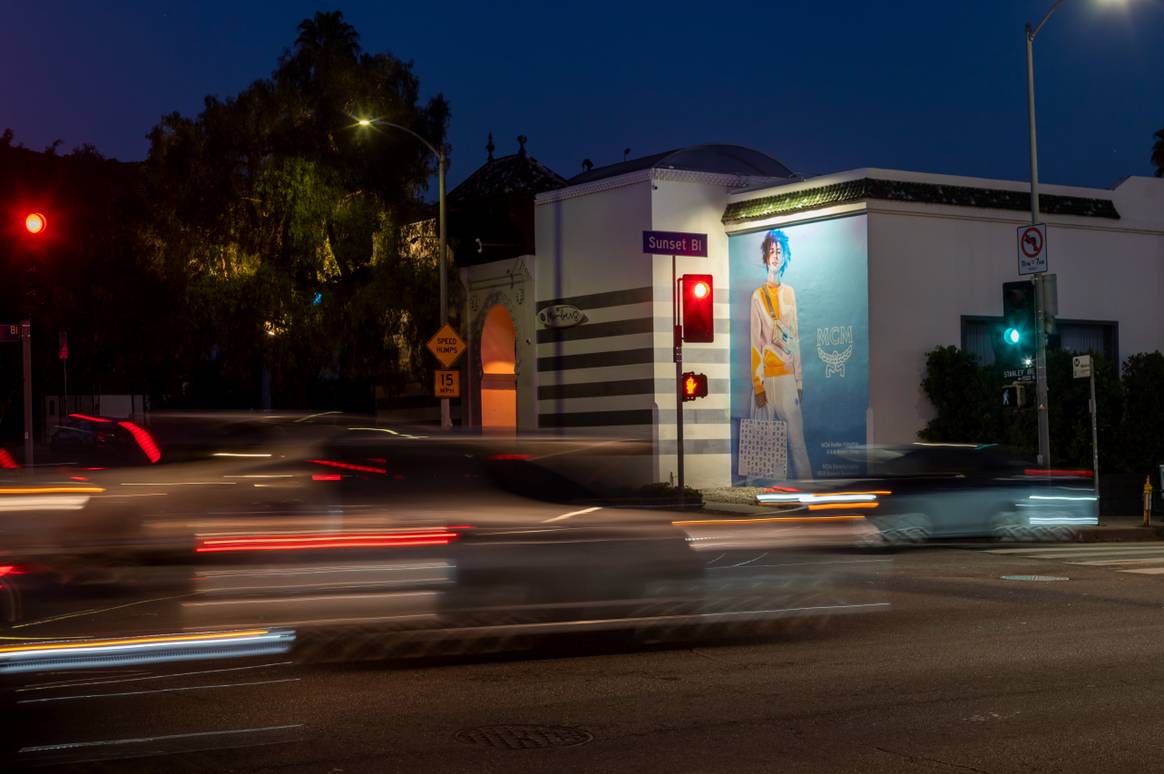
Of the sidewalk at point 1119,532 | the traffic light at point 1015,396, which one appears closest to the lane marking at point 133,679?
the sidewalk at point 1119,532

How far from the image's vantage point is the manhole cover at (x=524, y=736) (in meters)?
7.78

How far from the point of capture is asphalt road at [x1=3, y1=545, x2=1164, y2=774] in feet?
24.3

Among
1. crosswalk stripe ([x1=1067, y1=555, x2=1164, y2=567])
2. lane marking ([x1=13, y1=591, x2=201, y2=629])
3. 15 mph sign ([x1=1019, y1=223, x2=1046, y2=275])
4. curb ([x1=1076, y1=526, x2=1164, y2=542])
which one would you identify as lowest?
curb ([x1=1076, y1=526, x2=1164, y2=542])

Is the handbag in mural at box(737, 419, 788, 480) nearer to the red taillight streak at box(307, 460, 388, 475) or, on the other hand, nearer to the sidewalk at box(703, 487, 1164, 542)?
the sidewalk at box(703, 487, 1164, 542)

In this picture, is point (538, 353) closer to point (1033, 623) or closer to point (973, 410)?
point (973, 410)

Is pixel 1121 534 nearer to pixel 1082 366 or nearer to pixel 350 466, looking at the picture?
pixel 1082 366

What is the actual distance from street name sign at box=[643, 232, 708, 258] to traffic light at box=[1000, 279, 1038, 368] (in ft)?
21.8

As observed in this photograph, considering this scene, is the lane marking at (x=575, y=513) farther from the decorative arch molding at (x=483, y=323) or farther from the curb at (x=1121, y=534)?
the decorative arch molding at (x=483, y=323)

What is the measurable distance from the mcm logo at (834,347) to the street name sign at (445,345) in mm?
7999

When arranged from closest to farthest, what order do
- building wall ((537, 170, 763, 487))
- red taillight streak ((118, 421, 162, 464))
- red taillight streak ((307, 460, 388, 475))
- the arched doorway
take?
red taillight streak ((307, 460, 388, 475))
red taillight streak ((118, 421, 162, 464))
building wall ((537, 170, 763, 487))
the arched doorway

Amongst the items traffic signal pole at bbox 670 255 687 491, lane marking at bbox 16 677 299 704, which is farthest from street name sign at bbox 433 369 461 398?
lane marking at bbox 16 677 299 704

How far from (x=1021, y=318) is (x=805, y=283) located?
20.0 feet

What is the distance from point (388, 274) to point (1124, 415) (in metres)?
18.9

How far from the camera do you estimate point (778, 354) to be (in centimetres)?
3139
